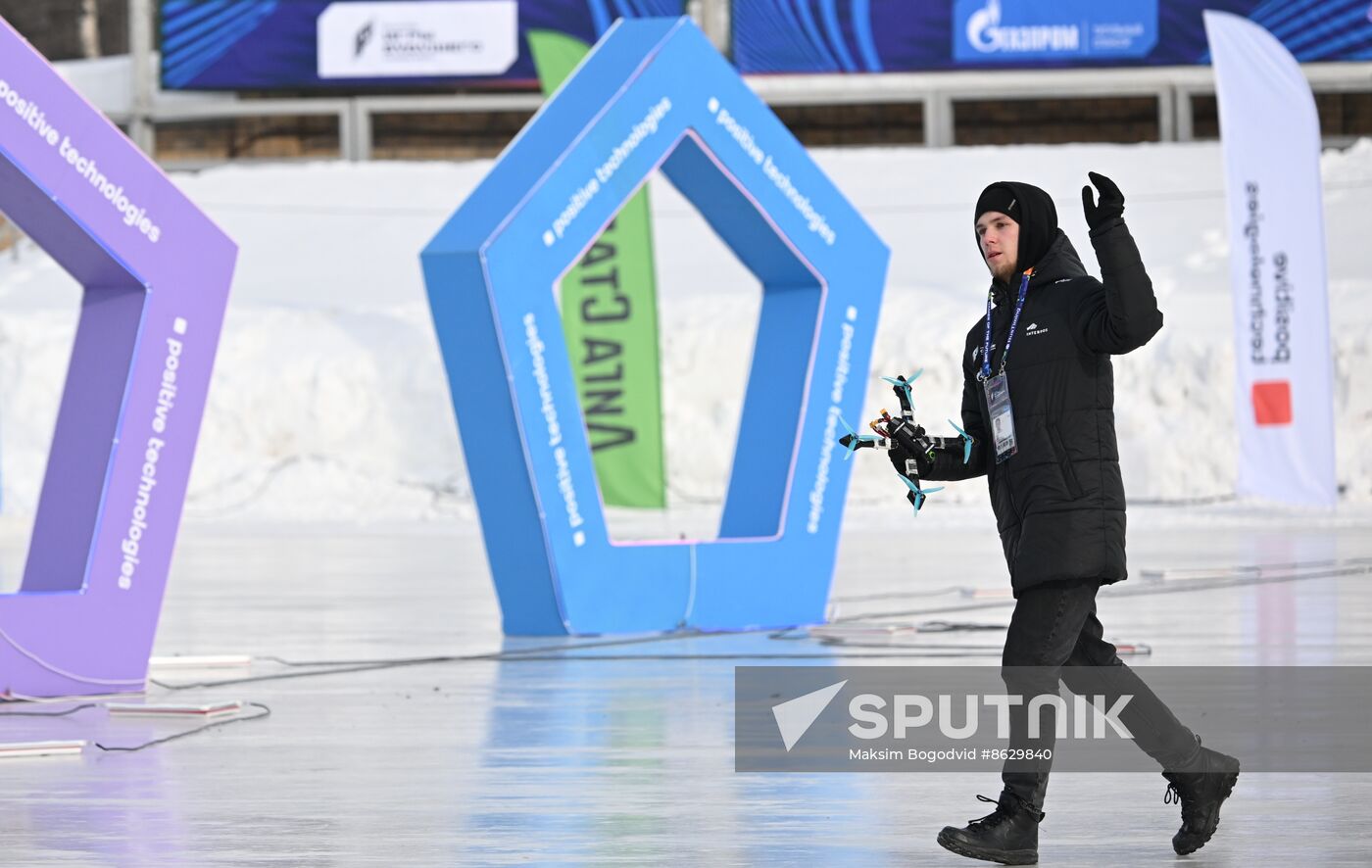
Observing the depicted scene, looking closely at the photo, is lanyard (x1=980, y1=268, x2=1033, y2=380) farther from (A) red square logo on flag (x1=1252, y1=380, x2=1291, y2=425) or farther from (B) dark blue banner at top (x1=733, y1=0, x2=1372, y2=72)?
→ (B) dark blue banner at top (x1=733, y1=0, x2=1372, y2=72)

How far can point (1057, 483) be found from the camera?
430cm

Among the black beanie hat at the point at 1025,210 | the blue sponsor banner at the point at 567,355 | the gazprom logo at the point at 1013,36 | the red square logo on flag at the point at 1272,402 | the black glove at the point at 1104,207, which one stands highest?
the black glove at the point at 1104,207

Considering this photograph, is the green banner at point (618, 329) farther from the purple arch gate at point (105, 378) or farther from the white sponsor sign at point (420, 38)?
the white sponsor sign at point (420, 38)

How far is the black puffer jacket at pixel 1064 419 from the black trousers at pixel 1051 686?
6cm

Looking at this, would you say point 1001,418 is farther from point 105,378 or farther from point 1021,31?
point 1021,31

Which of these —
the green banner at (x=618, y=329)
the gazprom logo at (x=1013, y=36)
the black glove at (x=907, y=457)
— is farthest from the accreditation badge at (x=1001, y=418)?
the gazprom logo at (x=1013, y=36)

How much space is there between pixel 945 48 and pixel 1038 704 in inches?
1041

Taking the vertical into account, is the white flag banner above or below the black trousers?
below

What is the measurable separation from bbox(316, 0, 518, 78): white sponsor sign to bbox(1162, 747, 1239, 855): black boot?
27.0m

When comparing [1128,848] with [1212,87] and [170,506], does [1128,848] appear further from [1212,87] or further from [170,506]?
[1212,87]

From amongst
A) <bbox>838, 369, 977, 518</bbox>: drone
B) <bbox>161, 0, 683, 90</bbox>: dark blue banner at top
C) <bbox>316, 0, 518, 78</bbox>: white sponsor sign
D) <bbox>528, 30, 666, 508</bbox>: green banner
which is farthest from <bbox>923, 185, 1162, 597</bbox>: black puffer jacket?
<bbox>316, 0, 518, 78</bbox>: white sponsor sign

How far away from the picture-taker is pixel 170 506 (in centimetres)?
781

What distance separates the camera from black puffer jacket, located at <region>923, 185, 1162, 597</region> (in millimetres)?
4246

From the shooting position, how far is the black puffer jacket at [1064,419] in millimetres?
4246
